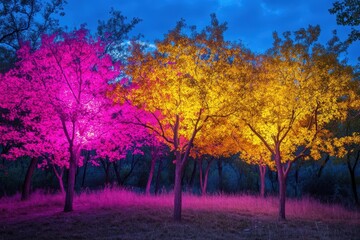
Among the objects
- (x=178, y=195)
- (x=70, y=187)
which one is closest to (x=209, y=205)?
(x=178, y=195)

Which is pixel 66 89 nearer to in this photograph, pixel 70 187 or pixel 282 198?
pixel 70 187

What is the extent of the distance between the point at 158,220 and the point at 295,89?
Result: 32.7ft

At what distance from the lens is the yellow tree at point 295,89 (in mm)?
16953

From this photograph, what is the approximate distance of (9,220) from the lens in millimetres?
15953

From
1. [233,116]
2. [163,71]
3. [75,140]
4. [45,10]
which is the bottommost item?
[75,140]

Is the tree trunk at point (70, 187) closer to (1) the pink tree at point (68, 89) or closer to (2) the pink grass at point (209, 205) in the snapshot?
(1) the pink tree at point (68, 89)

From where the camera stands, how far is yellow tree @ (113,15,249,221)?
15398 mm

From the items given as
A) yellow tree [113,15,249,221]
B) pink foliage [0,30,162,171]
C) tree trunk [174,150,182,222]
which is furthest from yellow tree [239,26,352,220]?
pink foliage [0,30,162,171]

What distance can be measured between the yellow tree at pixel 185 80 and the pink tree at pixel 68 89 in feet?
8.48

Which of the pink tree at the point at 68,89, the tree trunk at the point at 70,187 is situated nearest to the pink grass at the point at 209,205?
the tree trunk at the point at 70,187

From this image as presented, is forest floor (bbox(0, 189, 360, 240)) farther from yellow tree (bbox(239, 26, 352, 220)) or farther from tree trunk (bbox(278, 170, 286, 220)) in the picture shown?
yellow tree (bbox(239, 26, 352, 220))

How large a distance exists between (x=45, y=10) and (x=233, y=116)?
15429 millimetres

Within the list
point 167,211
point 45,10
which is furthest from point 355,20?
point 45,10

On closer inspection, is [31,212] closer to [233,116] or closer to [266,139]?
[233,116]
